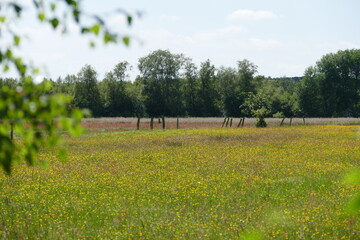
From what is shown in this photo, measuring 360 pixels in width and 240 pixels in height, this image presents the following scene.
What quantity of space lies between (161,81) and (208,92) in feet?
55.9

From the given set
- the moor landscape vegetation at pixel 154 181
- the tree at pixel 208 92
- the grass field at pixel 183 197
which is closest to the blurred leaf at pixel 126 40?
the moor landscape vegetation at pixel 154 181

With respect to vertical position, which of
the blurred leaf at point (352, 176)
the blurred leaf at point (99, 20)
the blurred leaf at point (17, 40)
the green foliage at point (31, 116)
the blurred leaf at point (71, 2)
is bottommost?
the blurred leaf at point (352, 176)

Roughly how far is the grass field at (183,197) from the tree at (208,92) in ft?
290

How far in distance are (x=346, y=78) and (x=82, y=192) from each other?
10268 centimetres

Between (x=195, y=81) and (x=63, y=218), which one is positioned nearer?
(x=63, y=218)

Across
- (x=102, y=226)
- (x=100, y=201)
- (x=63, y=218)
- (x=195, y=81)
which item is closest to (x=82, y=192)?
(x=100, y=201)

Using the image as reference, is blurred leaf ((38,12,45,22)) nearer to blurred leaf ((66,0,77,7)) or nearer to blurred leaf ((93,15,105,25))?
blurred leaf ((66,0,77,7))

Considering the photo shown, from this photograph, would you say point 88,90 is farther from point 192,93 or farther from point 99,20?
point 99,20

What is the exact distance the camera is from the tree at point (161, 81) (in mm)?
98750

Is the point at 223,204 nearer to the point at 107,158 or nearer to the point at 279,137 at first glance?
the point at 107,158

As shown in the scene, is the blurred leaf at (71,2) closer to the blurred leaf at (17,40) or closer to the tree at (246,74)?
the blurred leaf at (17,40)

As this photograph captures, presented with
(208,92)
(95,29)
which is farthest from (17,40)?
(208,92)

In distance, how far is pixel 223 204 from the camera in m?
12.1

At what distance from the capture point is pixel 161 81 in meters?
101
